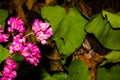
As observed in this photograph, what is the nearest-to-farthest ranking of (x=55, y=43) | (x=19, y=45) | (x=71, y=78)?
1. (x=19, y=45)
2. (x=71, y=78)
3. (x=55, y=43)

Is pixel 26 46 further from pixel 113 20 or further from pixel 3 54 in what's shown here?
pixel 113 20

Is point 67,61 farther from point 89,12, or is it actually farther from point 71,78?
point 89,12

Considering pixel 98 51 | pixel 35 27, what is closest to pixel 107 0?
pixel 98 51

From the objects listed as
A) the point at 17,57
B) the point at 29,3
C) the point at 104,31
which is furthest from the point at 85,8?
the point at 17,57

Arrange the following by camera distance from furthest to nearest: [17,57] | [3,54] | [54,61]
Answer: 1. [54,61]
2. [17,57]
3. [3,54]

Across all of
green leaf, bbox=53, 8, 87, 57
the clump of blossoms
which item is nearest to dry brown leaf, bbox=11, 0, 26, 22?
green leaf, bbox=53, 8, 87, 57

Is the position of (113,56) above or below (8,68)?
below
